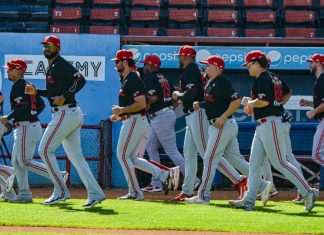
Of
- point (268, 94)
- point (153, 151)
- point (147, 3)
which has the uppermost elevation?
point (147, 3)

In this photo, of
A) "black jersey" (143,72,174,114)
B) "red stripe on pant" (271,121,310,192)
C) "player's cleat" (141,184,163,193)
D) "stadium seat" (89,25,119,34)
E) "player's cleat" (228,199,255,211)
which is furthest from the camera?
"stadium seat" (89,25,119,34)

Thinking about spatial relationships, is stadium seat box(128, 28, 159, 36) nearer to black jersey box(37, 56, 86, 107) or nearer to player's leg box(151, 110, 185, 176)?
player's leg box(151, 110, 185, 176)

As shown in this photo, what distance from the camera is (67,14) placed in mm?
19938

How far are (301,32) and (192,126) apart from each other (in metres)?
8.75

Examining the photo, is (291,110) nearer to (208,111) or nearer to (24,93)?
(208,111)

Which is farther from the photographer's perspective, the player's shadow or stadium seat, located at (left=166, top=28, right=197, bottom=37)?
stadium seat, located at (left=166, top=28, right=197, bottom=37)

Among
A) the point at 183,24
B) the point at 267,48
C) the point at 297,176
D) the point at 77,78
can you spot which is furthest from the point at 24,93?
the point at 183,24

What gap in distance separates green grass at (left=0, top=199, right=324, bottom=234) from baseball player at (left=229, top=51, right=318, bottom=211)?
0.39 metres

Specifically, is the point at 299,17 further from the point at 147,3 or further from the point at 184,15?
the point at 147,3

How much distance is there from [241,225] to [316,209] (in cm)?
218

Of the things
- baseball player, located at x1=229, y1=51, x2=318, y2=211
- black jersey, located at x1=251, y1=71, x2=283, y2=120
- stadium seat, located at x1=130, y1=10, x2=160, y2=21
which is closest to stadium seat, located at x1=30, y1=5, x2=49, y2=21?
stadium seat, located at x1=130, y1=10, x2=160, y2=21

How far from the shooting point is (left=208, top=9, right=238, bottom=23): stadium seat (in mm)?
19859

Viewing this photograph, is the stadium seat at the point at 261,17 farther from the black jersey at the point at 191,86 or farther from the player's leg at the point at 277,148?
the player's leg at the point at 277,148

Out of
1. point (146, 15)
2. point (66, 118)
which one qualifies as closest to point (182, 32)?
point (146, 15)
